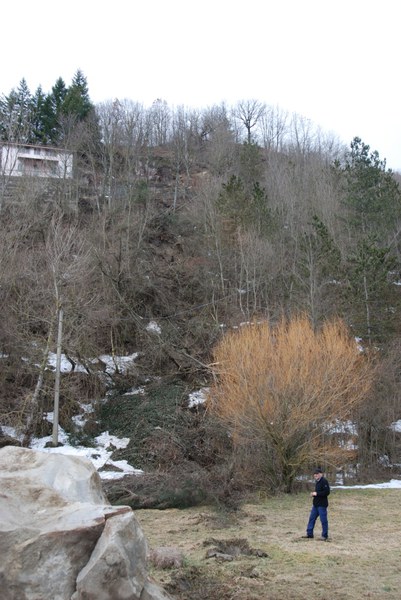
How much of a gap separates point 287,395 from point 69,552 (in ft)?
46.1

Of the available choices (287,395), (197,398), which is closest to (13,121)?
(197,398)

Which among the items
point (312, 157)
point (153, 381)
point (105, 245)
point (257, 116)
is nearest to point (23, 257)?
point (105, 245)

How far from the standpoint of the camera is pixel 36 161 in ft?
163

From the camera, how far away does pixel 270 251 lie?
113 feet

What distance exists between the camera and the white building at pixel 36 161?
38.9 meters

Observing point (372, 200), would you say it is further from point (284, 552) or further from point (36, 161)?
point (36, 161)

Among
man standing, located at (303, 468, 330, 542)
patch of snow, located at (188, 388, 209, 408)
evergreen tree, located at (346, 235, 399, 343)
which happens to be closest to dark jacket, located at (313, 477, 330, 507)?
man standing, located at (303, 468, 330, 542)

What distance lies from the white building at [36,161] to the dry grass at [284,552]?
Answer: 96.1ft

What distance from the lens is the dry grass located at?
8.01 m

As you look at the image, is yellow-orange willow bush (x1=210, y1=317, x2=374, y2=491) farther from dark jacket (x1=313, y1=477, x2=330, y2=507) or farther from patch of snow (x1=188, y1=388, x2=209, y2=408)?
dark jacket (x1=313, y1=477, x2=330, y2=507)

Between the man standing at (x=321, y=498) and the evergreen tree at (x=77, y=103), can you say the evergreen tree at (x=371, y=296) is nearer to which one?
the man standing at (x=321, y=498)

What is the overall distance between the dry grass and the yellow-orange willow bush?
92.9 inches

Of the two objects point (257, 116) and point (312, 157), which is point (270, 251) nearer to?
point (312, 157)

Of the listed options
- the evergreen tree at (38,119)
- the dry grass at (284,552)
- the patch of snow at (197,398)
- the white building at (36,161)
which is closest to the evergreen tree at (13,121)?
the white building at (36,161)
